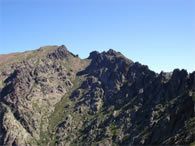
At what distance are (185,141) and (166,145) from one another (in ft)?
90.1

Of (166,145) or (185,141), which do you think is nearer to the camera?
(185,141)

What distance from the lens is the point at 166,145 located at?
19512 centimetres

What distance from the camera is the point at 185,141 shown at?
169750 millimetres
